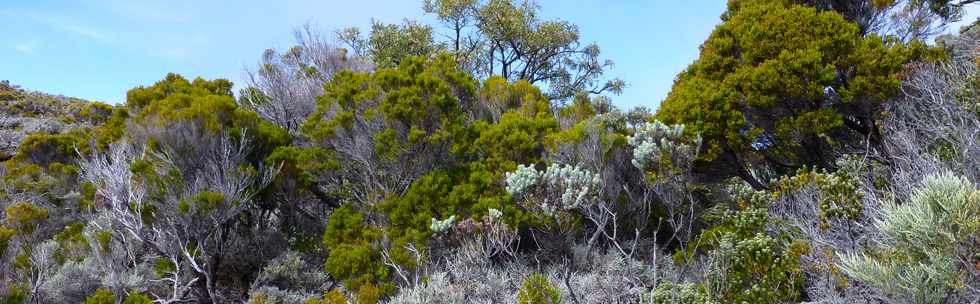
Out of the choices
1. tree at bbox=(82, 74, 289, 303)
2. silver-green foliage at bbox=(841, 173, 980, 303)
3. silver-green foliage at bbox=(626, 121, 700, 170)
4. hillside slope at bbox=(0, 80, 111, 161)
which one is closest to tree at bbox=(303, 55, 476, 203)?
tree at bbox=(82, 74, 289, 303)

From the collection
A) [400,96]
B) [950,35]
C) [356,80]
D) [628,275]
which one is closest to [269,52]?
[356,80]

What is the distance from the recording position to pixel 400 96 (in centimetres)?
888

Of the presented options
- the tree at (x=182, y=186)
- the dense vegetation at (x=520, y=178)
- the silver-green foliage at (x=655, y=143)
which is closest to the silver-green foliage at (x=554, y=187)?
the dense vegetation at (x=520, y=178)

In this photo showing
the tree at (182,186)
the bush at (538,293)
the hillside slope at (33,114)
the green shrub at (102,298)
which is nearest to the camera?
the bush at (538,293)

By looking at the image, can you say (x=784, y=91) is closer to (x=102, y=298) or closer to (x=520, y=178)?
(x=520, y=178)

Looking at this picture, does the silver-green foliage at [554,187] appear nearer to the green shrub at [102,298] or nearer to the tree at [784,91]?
the tree at [784,91]

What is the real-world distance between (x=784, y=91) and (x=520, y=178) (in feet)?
13.3

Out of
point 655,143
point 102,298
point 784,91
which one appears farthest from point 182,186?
point 784,91

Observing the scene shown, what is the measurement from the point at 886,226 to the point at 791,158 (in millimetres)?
4689

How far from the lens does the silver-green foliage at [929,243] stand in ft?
13.3

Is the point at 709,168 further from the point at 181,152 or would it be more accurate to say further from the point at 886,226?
the point at 181,152

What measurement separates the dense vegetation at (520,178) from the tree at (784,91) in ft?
0.10

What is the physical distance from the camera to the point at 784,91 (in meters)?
8.12

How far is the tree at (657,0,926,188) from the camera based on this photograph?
26.1 feet
